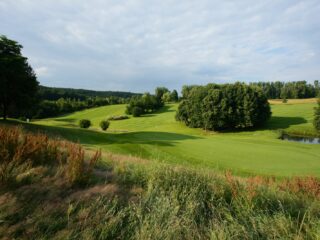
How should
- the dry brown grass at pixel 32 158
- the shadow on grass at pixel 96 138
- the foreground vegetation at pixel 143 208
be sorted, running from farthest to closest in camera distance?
1. the shadow on grass at pixel 96 138
2. the dry brown grass at pixel 32 158
3. the foreground vegetation at pixel 143 208

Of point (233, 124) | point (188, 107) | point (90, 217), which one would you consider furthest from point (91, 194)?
point (188, 107)

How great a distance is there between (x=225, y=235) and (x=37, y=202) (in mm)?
2487

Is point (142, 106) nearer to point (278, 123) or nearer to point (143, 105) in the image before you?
point (143, 105)

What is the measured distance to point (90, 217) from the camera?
338 centimetres

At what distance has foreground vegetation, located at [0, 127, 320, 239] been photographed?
3189mm

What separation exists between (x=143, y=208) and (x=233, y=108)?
4883 centimetres

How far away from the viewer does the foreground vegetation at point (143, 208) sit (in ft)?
10.5

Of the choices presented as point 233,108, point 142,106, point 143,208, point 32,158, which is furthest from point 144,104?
point 143,208

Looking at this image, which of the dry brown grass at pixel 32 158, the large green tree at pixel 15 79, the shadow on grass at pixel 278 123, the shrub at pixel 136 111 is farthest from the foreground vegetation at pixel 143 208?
the shrub at pixel 136 111

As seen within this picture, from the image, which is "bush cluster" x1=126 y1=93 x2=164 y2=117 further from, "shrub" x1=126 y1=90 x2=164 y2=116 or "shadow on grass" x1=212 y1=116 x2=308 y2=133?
"shadow on grass" x1=212 y1=116 x2=308 y2=133

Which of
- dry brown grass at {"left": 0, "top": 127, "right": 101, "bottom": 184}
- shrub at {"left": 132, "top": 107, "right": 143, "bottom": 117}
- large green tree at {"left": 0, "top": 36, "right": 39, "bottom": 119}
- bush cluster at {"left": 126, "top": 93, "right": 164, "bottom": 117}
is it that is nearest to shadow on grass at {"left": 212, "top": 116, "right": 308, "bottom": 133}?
shrub at {"left": 132, "top": 107, "right": 143, "bottom": 117}

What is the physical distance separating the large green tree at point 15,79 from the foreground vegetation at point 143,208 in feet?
77.2

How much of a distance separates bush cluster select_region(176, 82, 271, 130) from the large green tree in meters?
32.0

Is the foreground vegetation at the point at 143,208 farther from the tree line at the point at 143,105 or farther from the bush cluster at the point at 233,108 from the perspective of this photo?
the tree line at the point at 143,105
